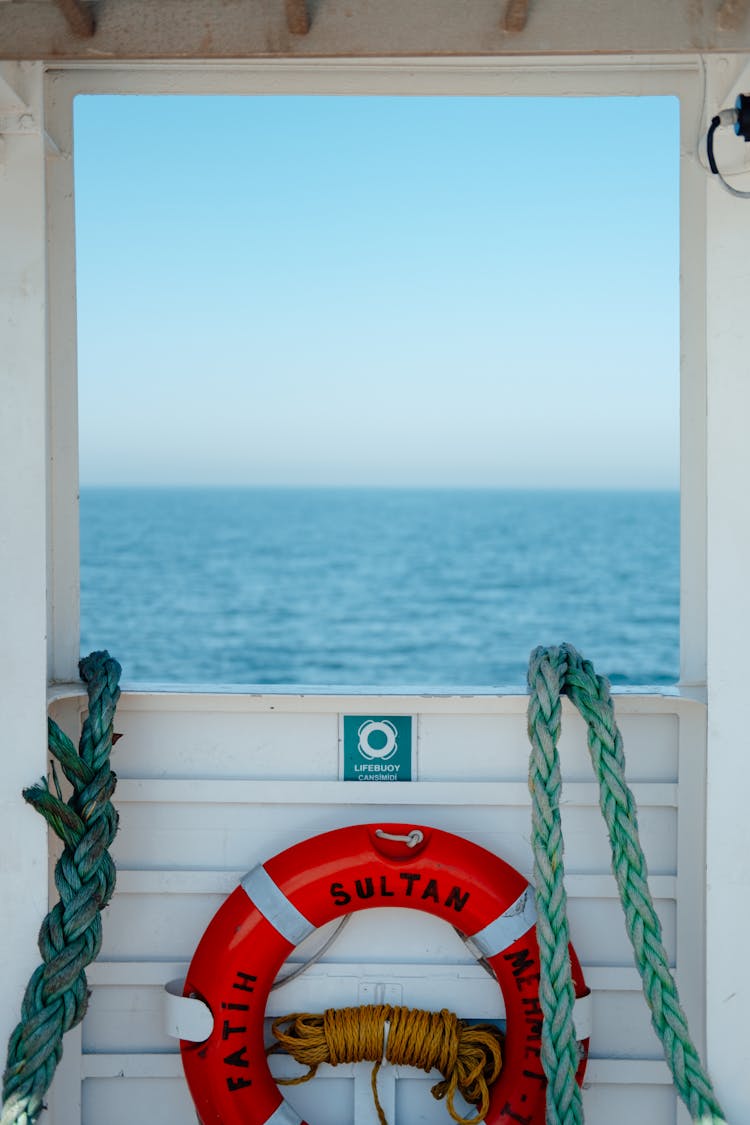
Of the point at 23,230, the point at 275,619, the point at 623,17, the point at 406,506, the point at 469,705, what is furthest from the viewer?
the point at 406,506

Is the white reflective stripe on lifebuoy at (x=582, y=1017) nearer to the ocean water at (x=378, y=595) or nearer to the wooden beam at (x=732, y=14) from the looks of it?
the wooden beam at (x=732, y=14)

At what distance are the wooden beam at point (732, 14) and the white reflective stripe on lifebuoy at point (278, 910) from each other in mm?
1391

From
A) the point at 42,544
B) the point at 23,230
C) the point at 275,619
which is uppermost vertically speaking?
the point at 23,230

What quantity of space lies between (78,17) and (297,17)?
0.28 meters

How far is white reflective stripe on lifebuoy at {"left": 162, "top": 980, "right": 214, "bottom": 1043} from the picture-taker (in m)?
1.87

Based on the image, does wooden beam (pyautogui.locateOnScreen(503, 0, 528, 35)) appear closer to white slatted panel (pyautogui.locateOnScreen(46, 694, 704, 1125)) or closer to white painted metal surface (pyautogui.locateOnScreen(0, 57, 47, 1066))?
white painted metal surface (pyautogui.locateOnScreen(0, 57, 47, 1066))

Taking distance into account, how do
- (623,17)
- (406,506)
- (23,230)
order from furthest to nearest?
1. (406,506)
2. (23,230)
3. (623,17)

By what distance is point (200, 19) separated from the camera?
1533 millimetres

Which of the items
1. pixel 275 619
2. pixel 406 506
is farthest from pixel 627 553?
pixel 406 506

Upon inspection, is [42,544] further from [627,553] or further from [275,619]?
[627,553]

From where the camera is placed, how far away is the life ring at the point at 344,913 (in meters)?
1.87

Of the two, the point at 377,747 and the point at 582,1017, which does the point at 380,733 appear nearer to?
the point at 377,747

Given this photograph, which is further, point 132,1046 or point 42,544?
point 132,1046

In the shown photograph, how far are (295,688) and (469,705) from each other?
302 millimetres
